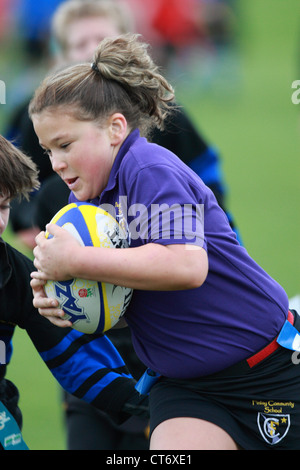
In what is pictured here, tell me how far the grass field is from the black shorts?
2.44 m

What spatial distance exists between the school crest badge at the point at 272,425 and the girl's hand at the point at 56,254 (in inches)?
38.1

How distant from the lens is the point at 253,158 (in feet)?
47.7

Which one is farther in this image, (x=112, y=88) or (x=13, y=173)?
(x=13, y=173)

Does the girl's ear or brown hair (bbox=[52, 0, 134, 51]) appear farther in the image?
brown hair (bbox=[52, 0, 134, 51])

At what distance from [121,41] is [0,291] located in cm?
121

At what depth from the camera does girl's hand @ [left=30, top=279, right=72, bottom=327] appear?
3090 mm

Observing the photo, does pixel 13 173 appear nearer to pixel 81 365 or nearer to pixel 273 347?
pixel 81 365

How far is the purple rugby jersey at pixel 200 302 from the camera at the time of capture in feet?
9.91

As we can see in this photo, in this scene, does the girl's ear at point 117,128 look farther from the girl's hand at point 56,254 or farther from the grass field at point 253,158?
the grass field at point 253,158

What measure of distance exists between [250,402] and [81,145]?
1.22 m

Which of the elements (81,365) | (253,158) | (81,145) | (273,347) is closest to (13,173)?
(81,145)

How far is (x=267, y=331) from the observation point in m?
3.17

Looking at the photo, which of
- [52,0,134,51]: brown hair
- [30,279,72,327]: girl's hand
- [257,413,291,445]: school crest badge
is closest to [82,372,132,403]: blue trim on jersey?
[30,279,72,327]: girl's hand

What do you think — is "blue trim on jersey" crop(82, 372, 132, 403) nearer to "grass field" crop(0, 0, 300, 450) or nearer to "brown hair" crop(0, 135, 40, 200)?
"brown hair" crop(0, 135, 40, 200)
